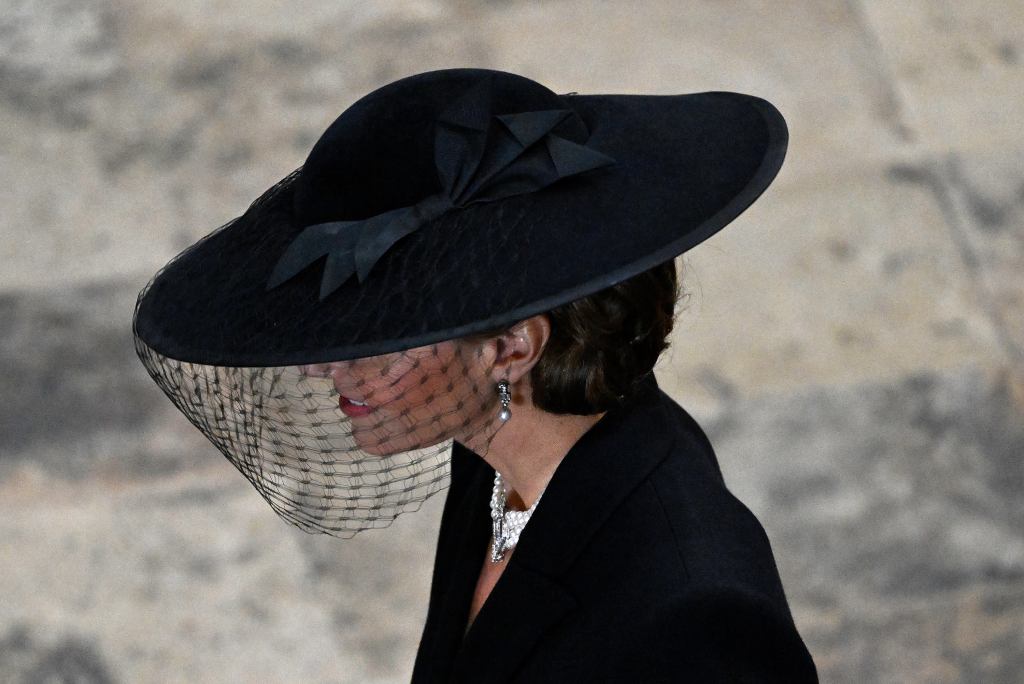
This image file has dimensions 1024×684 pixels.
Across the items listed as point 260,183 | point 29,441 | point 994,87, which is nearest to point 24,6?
point 260,183

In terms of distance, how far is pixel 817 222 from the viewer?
3.98 meters

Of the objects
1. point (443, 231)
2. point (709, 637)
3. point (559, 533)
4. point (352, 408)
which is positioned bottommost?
point (709, 637)

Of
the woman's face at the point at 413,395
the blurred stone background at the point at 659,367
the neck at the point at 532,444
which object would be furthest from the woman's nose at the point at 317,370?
the blurred stone background at the point at 659,367

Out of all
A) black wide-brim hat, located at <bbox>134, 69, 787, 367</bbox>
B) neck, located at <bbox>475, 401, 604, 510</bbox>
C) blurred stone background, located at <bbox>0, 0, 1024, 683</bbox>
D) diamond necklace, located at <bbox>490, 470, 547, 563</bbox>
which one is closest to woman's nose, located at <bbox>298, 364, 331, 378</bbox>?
black wide-brim hat, located at <bbox>134, 69, 787, 367</bbox>

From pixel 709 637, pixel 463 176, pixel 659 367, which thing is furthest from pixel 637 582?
pixel 659 367

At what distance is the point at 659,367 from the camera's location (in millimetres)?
3154

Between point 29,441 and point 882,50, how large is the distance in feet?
10.5

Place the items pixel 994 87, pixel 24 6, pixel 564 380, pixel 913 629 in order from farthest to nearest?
pixel 24 6
pixel 994 87
pixel 913 629
pixel 564 380

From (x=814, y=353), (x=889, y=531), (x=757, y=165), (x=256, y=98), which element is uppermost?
(x=256, y=98)

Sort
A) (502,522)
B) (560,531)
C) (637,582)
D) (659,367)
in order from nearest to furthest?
1. (637,582)
2. (560,531)
3. (502,522)
4. (659,367)

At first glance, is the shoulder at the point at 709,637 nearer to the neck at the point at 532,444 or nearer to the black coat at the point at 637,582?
the black coat at the point at 637,582

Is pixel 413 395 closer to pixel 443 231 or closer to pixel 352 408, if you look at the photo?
pixel 352 408

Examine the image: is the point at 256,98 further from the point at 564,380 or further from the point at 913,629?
the point at 564,380

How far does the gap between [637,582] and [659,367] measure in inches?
68.1
